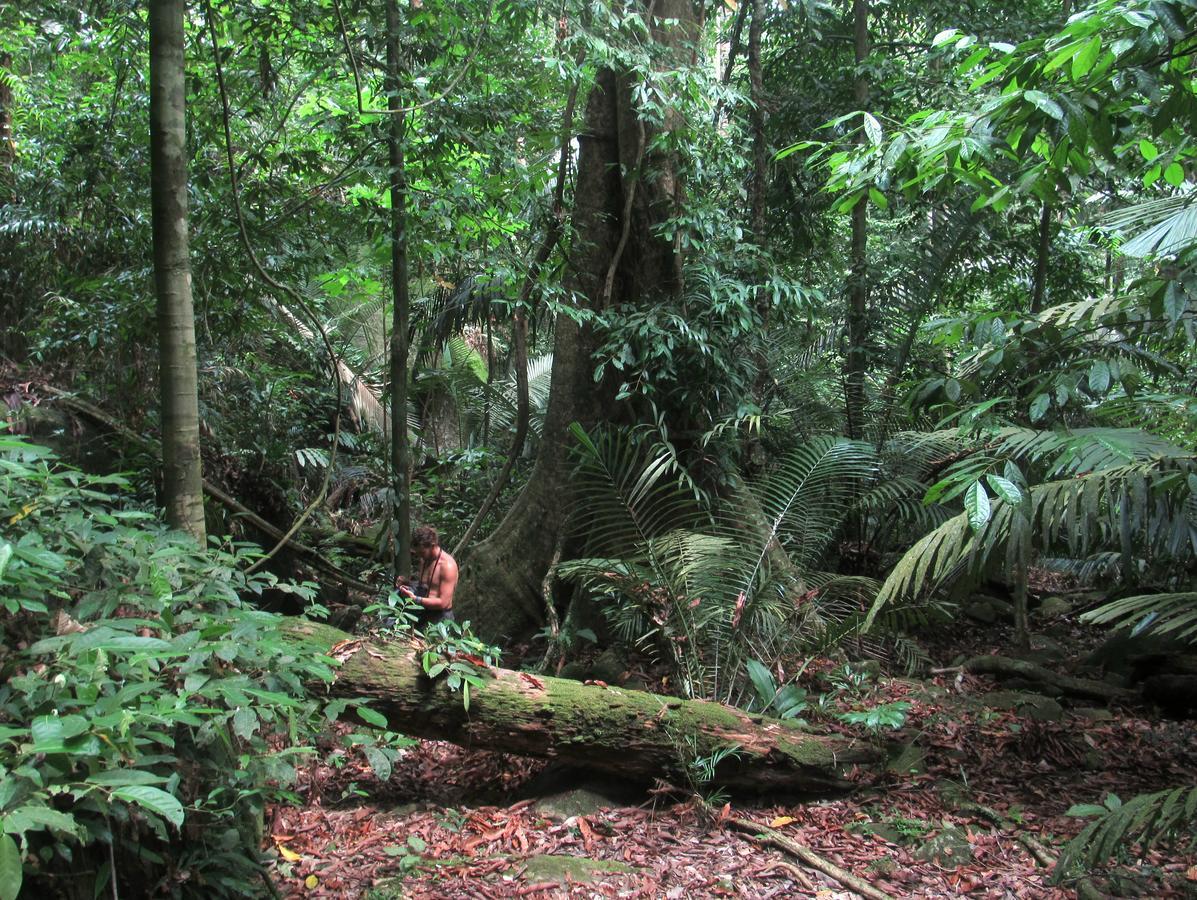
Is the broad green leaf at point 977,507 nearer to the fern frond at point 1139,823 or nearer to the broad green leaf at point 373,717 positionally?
the fern frond at point 1139,823

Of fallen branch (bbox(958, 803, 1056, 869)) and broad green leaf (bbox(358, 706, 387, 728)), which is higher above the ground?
broad green leaf (bbox(358, 706, 387, 728))

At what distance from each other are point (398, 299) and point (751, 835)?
393 centimetres

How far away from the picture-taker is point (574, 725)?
165 inches

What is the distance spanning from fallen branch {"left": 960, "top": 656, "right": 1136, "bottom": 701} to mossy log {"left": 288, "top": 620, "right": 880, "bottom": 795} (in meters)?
2.23

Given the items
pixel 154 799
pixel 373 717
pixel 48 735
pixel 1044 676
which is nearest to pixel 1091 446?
pixel 1044 676

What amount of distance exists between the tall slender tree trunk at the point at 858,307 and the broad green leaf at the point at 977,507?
15.6ft

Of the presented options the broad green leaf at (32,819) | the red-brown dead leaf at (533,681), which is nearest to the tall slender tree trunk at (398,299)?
the red-brown dead leaf at (533,681)

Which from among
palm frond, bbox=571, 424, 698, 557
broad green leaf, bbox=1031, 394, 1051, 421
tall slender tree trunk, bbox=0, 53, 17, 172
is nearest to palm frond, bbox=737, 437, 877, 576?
palm frond, bbox=571, 424, 698, 557

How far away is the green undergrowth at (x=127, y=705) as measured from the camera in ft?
6.55

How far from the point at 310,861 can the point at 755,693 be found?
2602 millimetres

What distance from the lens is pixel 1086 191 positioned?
7.96 m

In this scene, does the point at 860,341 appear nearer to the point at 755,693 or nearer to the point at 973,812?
the point at 755,693

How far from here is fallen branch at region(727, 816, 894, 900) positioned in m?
3.46

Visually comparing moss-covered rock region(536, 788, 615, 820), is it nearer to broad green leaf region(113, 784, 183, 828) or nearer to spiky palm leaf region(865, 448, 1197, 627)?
spiky palm leaf region(865, 448, 1197, 627)
